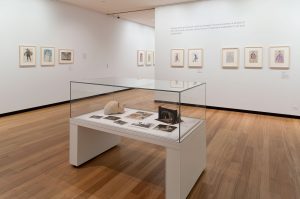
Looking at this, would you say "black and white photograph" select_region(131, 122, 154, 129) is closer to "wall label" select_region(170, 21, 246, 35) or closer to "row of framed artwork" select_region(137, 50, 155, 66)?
"wall label" select_region(170, 21, 246, 35)

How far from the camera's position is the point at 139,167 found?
3016mm

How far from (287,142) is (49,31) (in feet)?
22.3

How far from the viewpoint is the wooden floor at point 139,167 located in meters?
2.43

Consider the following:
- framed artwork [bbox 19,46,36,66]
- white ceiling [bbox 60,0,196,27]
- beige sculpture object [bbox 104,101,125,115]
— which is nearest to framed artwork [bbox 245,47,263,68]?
white ceiling [bbox 60,0,196,27]

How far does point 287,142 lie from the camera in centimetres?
393

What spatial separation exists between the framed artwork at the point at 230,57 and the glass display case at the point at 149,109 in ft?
11.9

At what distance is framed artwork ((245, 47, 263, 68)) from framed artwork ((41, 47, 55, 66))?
19.0 ft

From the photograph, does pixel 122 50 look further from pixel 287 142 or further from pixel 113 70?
pixel 287 142

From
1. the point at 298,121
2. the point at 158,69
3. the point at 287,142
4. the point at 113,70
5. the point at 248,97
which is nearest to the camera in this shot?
the point at 287,142

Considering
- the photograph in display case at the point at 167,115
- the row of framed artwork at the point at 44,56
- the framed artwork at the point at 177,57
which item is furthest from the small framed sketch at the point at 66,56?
the photograph in display case at the point at 167,115

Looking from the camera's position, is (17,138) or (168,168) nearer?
(168,168)

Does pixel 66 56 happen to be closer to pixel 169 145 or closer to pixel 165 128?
pixel 165 128

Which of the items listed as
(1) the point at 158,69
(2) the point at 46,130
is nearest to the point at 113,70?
(1) the point at 158,69

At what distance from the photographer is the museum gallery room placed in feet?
8.14
